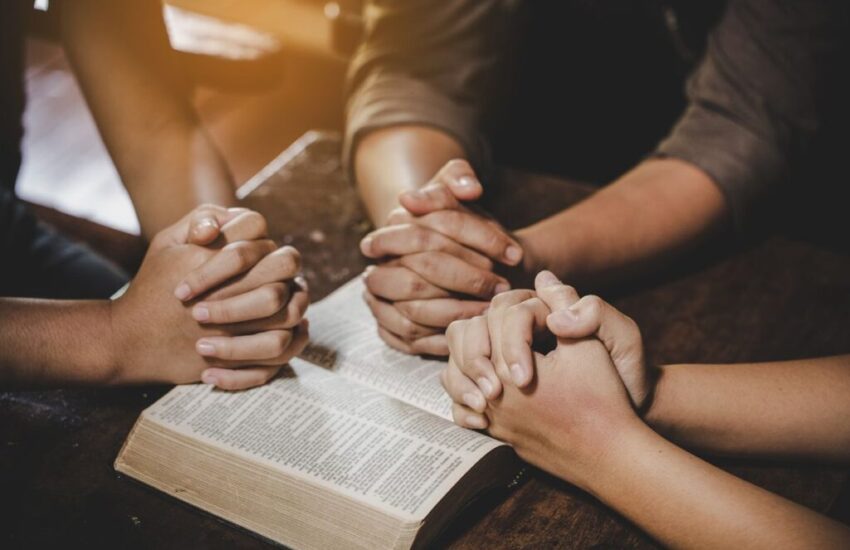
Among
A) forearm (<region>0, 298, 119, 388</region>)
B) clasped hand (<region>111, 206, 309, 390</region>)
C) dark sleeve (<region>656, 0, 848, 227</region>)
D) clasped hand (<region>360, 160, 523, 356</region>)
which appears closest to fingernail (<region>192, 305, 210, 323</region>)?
clasped hand (<region>111, 206, 309, 390</region>)

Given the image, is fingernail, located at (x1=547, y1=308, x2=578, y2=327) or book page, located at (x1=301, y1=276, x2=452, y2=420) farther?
book page, located at (x1=301, y1=276, x2=452, y2=420)

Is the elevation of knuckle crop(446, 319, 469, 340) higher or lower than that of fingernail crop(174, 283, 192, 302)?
lower

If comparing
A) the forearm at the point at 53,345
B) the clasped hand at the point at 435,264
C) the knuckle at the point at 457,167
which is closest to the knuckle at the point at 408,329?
the clasped hand at the point at 435,264

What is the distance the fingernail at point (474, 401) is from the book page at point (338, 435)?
3cm

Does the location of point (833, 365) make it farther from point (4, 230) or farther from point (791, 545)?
point (4, 230)

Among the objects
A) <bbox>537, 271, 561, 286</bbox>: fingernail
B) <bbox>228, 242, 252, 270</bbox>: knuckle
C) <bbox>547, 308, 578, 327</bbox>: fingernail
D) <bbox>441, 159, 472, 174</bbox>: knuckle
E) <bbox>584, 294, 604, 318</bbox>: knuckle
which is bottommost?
<bbox>537, 271, 561, 286</bbox>: fingernail

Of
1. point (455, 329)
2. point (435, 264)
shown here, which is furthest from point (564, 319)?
point (435, 264)

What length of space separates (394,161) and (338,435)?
1.70 ft

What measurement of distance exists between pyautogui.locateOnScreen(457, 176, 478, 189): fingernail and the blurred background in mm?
1027

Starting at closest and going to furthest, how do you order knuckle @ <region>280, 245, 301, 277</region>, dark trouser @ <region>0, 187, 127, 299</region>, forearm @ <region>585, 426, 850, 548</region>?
forearm @ <region>585, 426, 850, 548</region>
knuckle @ <region>280, 245, 301, 277</region>
dark trouser @ <region>0, 187, 127, 299</region>

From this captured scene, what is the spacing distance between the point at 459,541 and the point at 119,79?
2.74ft

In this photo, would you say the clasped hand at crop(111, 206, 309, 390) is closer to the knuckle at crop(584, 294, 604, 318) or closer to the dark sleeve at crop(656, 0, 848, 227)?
the knuckle at crop(584, 294, 604, 318)

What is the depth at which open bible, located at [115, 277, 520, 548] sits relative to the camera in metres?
0.63

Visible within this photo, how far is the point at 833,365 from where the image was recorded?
791mm
